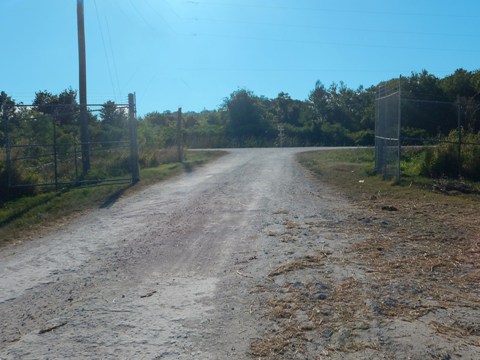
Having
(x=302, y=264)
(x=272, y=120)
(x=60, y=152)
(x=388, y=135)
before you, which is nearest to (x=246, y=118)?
(x=272, y=120)

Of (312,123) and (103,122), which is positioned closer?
(103,122)

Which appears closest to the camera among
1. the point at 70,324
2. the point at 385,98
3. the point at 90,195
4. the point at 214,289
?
the point at 70,324

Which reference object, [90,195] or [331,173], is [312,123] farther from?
[90,195]

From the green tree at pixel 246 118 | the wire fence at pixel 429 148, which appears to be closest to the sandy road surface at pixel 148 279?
the wire fence at pixel 429 148

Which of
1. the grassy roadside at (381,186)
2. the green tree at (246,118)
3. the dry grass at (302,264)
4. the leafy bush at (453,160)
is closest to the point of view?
the dry grass at (302,264)

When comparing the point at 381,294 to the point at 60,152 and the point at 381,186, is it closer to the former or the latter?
the point at 381,186

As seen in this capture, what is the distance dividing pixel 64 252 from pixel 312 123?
4693 cm

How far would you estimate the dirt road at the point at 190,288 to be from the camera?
5.11 metres

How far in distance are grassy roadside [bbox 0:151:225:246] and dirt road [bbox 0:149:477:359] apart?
682 millimetres

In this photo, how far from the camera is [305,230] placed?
968 centimetres

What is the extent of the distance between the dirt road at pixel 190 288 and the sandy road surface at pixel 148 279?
17mm

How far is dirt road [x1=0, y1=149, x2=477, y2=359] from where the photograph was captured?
511 centimetres

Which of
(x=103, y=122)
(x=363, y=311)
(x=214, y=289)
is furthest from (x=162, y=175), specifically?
(x=363, y=311)

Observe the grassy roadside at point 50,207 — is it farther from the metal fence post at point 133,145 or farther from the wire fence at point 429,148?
the wire fence at point 429,148
